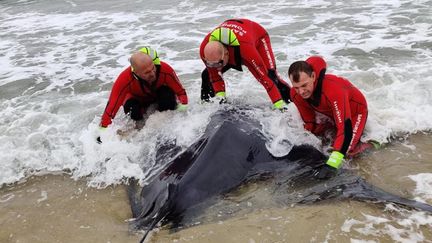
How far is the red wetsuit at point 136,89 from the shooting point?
486cm

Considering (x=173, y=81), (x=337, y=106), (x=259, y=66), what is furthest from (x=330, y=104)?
(x=173, y=81)

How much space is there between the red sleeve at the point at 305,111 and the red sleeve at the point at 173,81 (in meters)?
1.58

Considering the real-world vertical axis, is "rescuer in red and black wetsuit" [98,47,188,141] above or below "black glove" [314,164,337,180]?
above

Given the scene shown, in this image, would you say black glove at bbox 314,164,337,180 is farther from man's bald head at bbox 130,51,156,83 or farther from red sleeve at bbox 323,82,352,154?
man's bald head at bbox 130,51,156,83

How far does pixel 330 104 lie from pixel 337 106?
0.40 feet

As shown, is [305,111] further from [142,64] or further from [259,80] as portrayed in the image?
[142,64]

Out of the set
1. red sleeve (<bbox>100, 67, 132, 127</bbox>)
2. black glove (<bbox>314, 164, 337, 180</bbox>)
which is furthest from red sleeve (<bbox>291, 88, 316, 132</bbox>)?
red sleeve (<bbox>100, 67, 132, 127</bbox>)

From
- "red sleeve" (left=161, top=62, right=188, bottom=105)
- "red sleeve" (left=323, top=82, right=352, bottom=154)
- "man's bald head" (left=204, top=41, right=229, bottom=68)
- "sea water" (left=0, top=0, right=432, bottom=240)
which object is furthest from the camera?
"red sleeve" (left=161, top=62, right=188, bottom=105)

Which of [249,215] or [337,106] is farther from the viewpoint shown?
[337,106]

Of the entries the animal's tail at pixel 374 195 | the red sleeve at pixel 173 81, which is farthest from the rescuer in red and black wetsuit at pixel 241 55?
the animal's tail at pixel 374 195

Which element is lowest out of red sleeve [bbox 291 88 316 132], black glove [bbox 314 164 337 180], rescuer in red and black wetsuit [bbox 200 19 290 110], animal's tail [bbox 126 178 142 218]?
animal's tail [bbox 126 178 142 218]

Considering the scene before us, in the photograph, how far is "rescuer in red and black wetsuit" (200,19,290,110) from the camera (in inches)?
179

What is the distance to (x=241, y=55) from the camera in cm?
496

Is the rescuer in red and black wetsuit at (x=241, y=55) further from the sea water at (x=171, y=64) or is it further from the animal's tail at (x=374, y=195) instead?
the animal's tail at (x=374, y=195)
